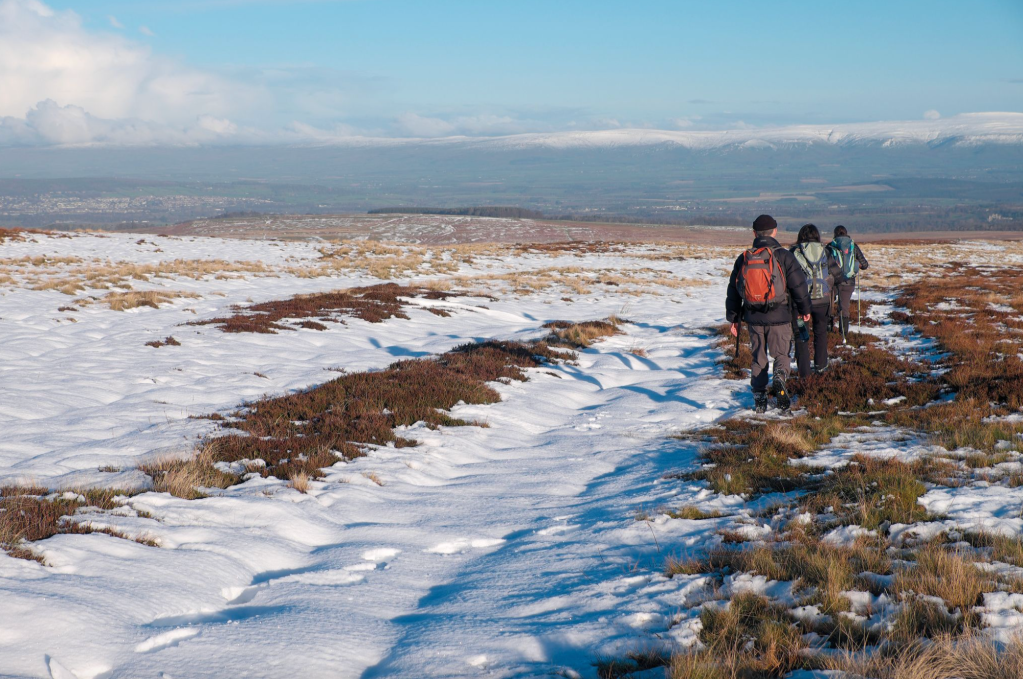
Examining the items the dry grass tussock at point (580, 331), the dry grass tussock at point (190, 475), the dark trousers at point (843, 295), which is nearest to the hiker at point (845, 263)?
the dark trousers at point (843, 295)

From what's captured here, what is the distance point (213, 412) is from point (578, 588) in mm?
7279

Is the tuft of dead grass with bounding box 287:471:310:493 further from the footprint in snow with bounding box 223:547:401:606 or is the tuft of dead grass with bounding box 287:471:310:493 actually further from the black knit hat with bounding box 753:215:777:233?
the black knit hat with bounding box 753:215:777:233

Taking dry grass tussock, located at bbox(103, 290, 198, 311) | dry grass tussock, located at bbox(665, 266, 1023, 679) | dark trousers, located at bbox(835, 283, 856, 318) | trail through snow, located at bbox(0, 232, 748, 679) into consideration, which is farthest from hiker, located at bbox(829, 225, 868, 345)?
dry grass tussock, located at bbox(103, 290, 198, 311)

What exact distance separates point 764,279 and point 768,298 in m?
0.28

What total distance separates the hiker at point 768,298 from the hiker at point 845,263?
4849 millimetres

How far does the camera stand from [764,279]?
9.59 meters

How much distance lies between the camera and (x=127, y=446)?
8.09 meters

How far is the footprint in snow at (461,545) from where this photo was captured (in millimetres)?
5711

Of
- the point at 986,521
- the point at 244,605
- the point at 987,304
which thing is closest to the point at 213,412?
the point at 244,605

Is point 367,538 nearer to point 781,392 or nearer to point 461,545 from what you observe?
point 461,545

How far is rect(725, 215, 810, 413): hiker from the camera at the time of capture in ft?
31.5

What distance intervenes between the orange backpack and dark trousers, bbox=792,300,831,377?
1.73 metres

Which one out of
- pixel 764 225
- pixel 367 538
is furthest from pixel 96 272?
pixel 764 225

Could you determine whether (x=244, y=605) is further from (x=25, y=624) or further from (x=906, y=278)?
(x=906, y=278)
